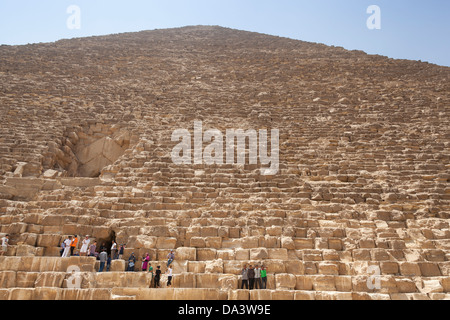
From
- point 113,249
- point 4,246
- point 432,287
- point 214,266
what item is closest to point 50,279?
point 113,249

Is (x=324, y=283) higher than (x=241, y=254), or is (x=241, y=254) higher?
(x=241, y=254)

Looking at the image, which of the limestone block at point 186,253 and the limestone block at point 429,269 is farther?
the limestone block at point 186,253

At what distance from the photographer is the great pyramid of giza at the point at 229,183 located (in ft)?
15.7

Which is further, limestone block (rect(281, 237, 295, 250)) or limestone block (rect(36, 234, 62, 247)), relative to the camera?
limestone block (rect(36, 234, 62, 247))

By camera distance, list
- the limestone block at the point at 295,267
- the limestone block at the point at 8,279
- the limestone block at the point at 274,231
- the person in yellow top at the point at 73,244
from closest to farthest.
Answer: the limestone block at the point at 8,279
the limestone block at the point at 295,267
the person in yellow top at the point at 73,244
the limestone block at the point at 274,231

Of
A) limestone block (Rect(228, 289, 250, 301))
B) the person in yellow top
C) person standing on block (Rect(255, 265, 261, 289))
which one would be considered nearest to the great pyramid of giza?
limestone block (Rect(228, 289, 250, 301))

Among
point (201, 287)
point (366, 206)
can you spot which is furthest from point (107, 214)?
point (366, 206)

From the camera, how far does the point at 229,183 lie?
6.84 meters

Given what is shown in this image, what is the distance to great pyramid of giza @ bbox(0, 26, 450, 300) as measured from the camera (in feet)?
15.7

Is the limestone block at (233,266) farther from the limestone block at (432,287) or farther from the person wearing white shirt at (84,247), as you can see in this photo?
the limestone block at (432,287)

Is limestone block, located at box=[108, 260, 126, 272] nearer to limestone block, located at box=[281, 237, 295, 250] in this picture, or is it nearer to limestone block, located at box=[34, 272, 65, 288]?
limestone block, located at box=[34, 272, 65, 288]

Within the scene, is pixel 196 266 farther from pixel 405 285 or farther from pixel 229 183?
pixel 405 285

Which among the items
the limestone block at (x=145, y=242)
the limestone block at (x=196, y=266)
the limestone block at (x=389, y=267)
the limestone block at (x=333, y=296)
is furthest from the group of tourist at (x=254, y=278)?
the limestone block at (x=389, y=267)

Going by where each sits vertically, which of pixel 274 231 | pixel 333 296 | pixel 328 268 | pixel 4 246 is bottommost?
pixel 333 296
